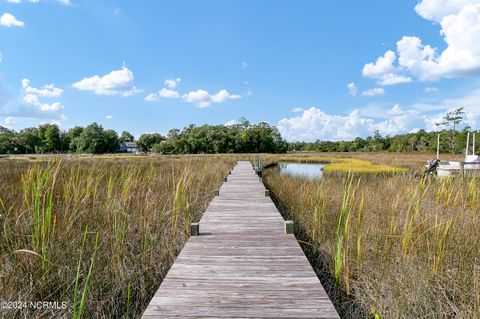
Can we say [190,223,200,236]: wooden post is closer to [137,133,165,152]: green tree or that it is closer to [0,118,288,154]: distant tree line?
[0,118,288,154]: distant tree line

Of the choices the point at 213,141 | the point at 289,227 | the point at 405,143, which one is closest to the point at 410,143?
the point at 405,143

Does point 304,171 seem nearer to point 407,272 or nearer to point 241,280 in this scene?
point 407,272

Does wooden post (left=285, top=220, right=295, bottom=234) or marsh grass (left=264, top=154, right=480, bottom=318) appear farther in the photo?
wooden post (left=285, top=220, right=295, bottom=234)

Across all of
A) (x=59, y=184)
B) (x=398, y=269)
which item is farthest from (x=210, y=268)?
(x=59, y=184)

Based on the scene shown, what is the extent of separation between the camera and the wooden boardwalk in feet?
5.85

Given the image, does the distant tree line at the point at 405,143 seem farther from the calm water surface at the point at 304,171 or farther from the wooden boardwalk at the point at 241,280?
the wooden boardwalk at the point at 241,280

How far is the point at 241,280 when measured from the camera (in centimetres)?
219

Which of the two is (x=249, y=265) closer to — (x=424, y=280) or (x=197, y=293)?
(x=197, y=293)

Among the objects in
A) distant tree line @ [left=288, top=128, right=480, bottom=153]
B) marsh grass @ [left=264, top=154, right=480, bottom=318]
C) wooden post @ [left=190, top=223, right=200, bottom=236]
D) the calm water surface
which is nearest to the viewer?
marsh grass @ [left=264, top=154, right=480, bottom=318]

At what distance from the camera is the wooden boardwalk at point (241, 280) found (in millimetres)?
1783

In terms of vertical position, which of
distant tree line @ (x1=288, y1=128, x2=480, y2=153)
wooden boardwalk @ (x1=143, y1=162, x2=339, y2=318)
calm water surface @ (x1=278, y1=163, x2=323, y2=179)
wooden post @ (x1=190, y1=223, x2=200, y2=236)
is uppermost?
distant tree line @ (x1=288, y1=128, x2=480, y2=153)

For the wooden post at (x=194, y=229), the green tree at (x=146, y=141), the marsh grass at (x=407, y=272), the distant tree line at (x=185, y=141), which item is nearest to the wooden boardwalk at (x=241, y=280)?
the wooden post at (x=194, y=229)

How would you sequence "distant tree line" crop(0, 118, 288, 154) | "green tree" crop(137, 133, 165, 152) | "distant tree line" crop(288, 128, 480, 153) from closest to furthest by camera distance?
"distant tree line" crop(288, 128, 480, 153)
"distant tree line" crop(0, 118, 288, 154)
"green tree" crop(137, 133, 165, 152)

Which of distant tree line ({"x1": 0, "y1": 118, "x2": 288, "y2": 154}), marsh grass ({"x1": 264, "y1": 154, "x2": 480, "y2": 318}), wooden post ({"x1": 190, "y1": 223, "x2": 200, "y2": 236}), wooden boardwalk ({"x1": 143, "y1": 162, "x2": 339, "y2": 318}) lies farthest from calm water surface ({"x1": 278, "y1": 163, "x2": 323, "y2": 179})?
distant tree line ({"x1": 0, "y1": 118, "x2": 288, "y2": 154})
